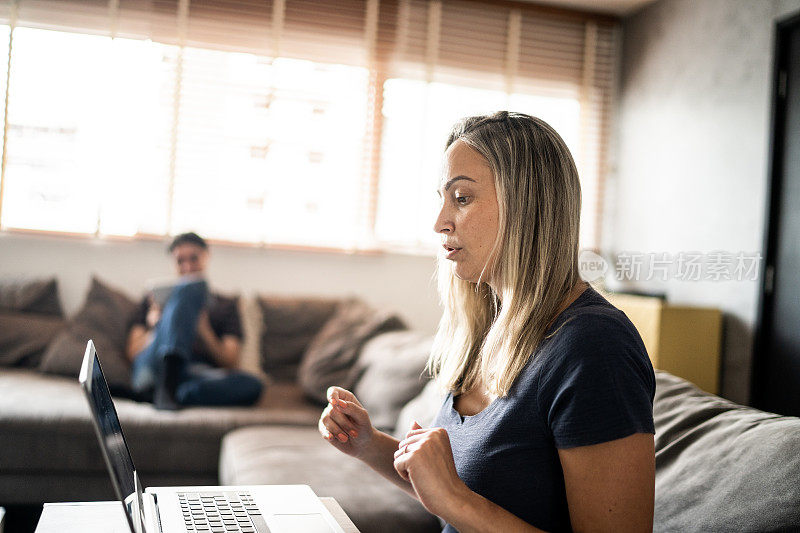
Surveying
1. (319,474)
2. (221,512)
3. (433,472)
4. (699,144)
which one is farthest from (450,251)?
(699,144)

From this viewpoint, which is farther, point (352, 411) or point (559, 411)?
point (352, 411)

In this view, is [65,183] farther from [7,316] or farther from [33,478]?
[33,478]

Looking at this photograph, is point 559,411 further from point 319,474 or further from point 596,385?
point 319,474

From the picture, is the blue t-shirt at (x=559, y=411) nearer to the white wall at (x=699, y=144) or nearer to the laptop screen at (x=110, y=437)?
the laptop screen at (x=110, y=437)

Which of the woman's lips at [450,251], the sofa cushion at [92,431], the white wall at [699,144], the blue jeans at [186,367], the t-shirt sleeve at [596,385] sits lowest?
the sofa cushion at [92,431]

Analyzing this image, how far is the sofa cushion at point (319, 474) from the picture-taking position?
1819mm

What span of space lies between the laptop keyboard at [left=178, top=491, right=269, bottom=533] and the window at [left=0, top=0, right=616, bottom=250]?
2818mm

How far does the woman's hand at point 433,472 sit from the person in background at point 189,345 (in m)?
2.08

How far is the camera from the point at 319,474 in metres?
2.12

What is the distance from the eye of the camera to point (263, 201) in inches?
155

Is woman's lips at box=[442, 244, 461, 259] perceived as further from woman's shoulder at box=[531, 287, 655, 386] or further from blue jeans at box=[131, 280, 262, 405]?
blue jeans at box=[131, 280, 262, 405]

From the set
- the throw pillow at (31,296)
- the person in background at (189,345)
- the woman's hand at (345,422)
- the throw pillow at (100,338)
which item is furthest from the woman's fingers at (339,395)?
the throw pillow at (31,296)

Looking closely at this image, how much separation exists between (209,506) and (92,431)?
1715 millimetres

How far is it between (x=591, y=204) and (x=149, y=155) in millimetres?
2597
